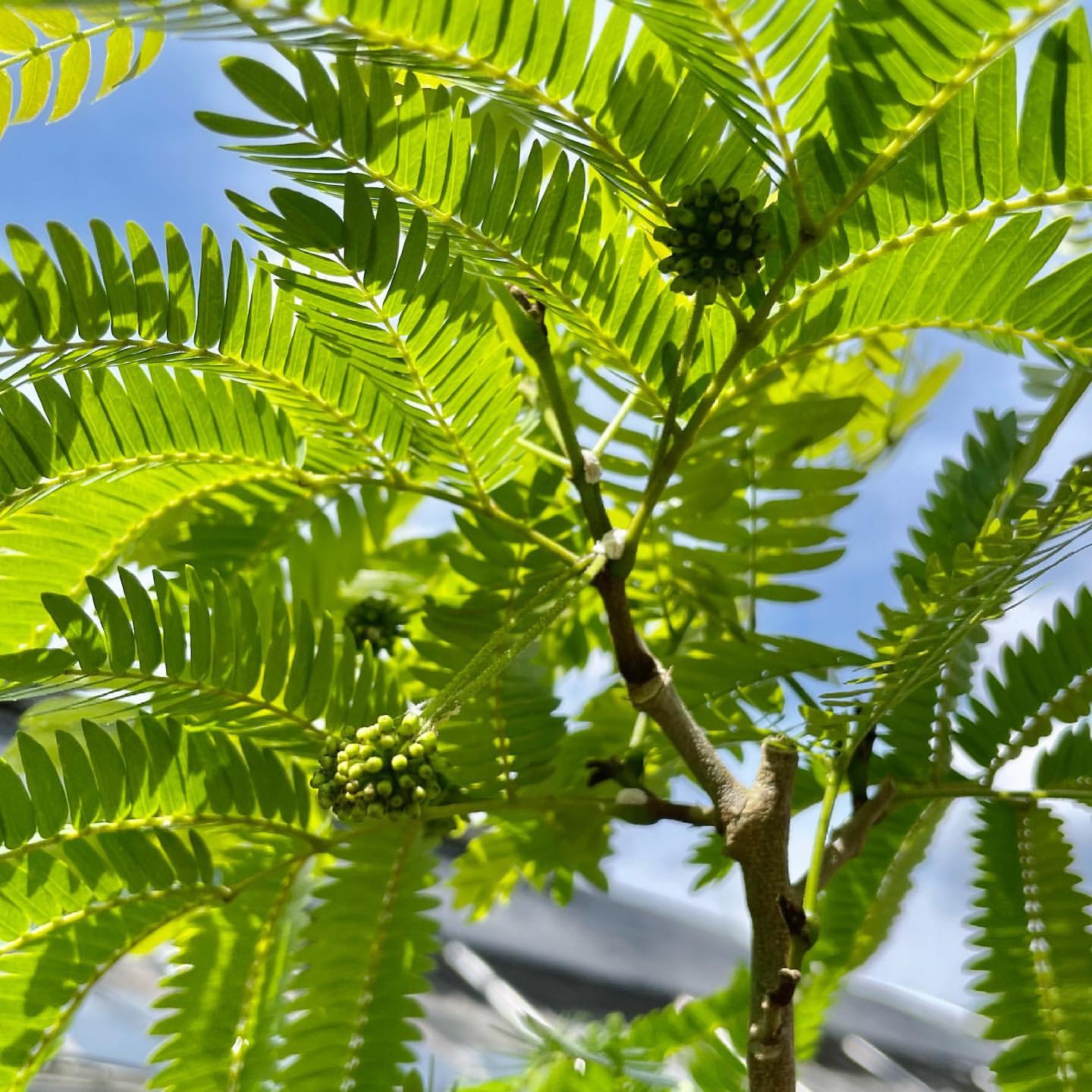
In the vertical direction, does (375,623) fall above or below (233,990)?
above

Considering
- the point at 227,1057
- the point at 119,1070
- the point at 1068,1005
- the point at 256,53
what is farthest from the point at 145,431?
the point at 119,1070

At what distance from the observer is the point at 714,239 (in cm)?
47

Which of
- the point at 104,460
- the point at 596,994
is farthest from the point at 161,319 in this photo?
the point at 596,994

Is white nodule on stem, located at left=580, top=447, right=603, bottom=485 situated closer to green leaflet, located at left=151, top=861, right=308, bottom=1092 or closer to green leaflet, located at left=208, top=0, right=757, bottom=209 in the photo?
green leaflet, located at left=208, top=0, right=757, bottom=209

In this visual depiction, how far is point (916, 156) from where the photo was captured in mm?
486

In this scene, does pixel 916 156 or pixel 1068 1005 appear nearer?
pixel 916 156

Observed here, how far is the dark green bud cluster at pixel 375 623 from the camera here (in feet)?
2.81

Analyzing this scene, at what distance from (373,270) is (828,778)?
35 cm

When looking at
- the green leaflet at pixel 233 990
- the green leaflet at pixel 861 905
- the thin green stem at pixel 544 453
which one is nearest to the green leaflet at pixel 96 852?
the green leaflet at pixel 233 990

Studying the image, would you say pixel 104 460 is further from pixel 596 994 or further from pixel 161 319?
→ pixel 596 994

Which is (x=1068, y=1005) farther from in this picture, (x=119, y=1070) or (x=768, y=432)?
(x=119, y=1070)

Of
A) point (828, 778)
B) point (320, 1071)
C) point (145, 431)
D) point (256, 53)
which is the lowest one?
point (320, 1071)

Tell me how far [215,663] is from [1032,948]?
1.60 feet

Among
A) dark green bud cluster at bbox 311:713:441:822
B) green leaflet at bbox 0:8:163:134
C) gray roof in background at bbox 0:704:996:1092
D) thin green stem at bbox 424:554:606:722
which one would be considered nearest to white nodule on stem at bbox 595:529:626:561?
thin green stem at bbox 424:554:606:722
